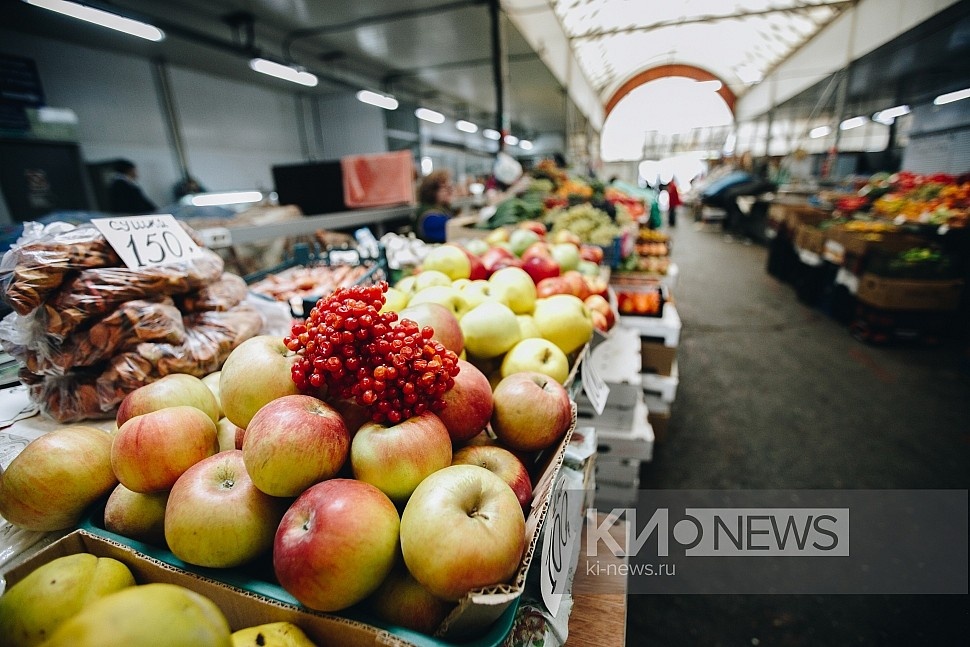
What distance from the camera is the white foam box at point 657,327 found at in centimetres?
283

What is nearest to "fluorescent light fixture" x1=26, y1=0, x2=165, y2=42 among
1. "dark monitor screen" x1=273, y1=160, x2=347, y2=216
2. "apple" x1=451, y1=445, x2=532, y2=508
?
"dark monitor screen" x1=273, y1=160, x2=347, y2=216

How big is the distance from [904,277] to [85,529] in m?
6.73

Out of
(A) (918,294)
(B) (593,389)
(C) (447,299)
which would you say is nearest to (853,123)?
(A) (918,294)

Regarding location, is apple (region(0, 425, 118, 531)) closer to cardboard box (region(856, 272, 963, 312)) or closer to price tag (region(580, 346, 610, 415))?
price tag (region(580, 346, 610, 415))

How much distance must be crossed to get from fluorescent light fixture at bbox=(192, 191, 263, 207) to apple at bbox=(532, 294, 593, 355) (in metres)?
9.50

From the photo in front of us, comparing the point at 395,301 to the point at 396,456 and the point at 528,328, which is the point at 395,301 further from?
the point at 396,456

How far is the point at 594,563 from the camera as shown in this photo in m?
1.39

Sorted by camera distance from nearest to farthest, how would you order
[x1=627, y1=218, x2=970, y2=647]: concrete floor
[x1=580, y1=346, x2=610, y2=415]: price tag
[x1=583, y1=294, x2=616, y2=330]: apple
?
[x1=580, y1=346, x2=610, y2=415]: price tag → [x1=627, y1=218, x2=970, y2=647]: concrete floor → [x1=583, y1=294, x2=616, y2=330]: apple

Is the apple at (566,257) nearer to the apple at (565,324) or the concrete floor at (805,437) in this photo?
the apple at (565,324)

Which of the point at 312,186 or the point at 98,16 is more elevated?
the point at 98,16

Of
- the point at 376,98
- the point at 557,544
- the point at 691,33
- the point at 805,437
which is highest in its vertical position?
the point at 691,33

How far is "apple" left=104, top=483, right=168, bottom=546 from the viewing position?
2.82ft

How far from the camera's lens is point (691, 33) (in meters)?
16.9

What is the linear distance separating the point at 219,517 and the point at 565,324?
1.17m
